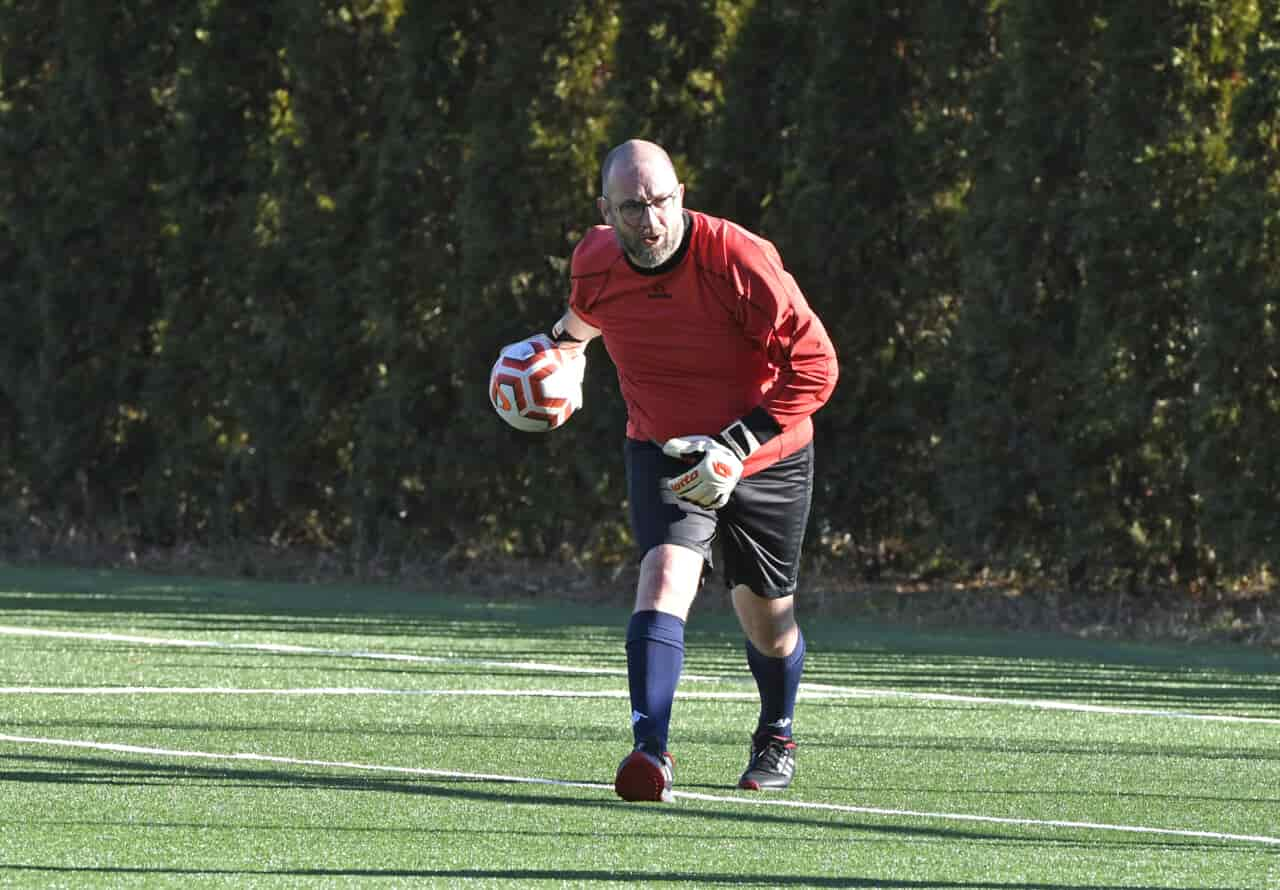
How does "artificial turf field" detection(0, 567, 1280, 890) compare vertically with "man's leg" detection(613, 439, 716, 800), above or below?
below

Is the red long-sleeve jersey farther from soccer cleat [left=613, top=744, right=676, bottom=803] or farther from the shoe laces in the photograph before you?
soccer cleat [left=613, top=744, right=676, bottom=803]

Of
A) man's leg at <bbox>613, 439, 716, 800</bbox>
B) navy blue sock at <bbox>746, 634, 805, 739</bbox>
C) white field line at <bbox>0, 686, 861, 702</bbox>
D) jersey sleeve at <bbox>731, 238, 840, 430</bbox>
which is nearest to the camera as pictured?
man's leg at <bbox>613, 439, 716, 800</bbox>

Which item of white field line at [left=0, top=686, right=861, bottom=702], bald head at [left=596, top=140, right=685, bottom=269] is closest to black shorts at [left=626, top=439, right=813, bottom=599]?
bald head at [left=596, top=140, right=685, bottom=269]

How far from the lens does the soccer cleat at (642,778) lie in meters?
7.25

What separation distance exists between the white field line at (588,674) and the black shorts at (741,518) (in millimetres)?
2939

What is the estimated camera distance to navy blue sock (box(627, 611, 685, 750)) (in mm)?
7488

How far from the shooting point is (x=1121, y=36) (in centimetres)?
1583

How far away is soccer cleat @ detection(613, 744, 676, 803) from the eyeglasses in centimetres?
160

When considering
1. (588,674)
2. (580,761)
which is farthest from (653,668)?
(588,674)

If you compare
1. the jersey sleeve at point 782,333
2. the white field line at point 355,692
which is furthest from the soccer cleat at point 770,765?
the white field line at point 355,692

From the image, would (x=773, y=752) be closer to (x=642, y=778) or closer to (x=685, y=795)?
(x=685, y=795)

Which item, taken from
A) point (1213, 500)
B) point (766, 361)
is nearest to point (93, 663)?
point (766, 361)

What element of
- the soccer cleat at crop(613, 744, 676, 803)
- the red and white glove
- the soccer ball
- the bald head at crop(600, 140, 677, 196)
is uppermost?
the bald head at crop(600, 140, 677, 196)

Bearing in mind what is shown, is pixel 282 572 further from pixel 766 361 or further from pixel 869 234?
pixel 766 361
